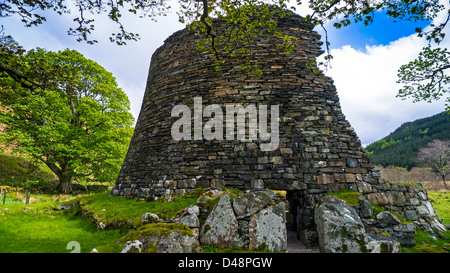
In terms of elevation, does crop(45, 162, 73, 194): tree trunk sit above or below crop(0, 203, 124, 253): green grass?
above

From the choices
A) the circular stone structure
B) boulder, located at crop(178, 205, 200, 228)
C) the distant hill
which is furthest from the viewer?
the distant hill

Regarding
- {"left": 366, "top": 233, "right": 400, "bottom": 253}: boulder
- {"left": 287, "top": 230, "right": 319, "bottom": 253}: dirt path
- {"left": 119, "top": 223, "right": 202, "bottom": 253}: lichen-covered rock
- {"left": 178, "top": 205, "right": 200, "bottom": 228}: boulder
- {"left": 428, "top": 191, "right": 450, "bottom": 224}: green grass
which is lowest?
{"left": 428, "top": 191, "right": 450, "bottom": 224}: green grass

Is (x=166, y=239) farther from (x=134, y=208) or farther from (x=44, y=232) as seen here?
(x=44, y=232)

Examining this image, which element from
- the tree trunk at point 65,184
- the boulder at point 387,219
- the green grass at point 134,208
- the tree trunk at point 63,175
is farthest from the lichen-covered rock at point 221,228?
the tree trunk at point 65,184

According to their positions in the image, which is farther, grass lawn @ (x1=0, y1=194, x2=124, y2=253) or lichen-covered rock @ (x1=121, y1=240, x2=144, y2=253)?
grass lawn @ (x1=0, y1=194, x2=124, y2=253)

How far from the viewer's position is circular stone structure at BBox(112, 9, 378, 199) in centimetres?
566

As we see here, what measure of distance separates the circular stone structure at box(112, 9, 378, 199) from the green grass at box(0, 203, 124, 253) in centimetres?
161

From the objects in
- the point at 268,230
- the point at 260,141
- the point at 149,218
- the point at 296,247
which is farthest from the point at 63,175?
the point at 296,247

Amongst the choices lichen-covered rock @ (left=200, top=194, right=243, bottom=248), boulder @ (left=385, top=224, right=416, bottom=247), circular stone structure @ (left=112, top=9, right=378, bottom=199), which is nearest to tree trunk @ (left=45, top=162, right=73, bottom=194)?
circular stone structure @ (left=112, top=9, right=378, bottom=199)

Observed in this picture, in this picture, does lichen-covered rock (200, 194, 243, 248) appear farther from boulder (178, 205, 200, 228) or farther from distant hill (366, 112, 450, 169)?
distant hill (366, 112, 450, 169)

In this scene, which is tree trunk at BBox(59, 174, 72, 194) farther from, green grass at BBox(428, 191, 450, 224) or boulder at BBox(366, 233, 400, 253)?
green grass at BBox(428, 191, 450, 224)

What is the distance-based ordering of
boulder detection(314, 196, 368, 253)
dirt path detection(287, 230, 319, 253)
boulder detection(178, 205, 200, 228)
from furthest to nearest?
dirt path detection(287, 230, 319, 253)
boulder detection(178, 205, 200, 228)
boulder detection(314, 196, 368, 253)

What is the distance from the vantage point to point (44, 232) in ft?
17.8
